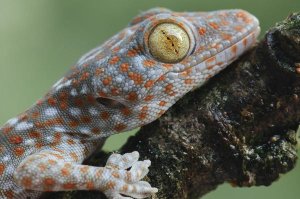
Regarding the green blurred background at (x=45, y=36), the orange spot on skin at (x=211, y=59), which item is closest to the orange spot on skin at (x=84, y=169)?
the orange spot on skin at (x=211, y=59)

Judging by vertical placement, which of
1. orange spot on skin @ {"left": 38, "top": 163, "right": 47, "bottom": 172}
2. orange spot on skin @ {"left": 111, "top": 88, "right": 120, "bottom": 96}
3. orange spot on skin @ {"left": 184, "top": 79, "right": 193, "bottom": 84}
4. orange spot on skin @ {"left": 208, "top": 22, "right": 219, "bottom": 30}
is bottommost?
orange spot on skin @ {"left": 38, "top": 163, "right": 47, "bottom": 172}

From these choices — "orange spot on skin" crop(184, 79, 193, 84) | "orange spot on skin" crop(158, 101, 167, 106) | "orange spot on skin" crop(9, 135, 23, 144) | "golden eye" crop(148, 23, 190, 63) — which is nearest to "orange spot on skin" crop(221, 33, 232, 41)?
"golden eye" crop(148, 23, 190, 63)

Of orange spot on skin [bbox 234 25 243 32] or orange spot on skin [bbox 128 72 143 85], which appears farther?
orange spot on skin [bbox 234 25 243 32]

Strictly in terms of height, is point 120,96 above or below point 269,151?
above

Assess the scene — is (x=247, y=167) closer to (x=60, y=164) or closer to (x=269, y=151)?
(x=269, y=151)

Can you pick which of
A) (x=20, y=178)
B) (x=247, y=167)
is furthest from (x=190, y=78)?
(x=20, y=178)

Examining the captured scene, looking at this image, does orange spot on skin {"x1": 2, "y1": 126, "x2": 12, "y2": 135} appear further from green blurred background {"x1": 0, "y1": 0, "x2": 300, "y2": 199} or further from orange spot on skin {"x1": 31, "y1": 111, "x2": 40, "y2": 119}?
green blurred background {"x1": 0, "y1": 0, "x2": 300, "y2": 199}
